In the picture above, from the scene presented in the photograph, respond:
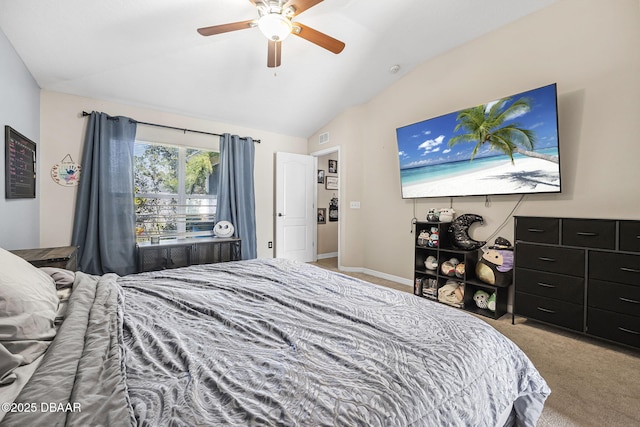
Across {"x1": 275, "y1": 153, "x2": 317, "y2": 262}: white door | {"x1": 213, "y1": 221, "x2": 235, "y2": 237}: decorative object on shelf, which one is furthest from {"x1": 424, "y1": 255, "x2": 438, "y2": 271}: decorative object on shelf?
{"x1": 213, "y1": 221, "x2": 235, "y2": 237}: decorative object on shelf

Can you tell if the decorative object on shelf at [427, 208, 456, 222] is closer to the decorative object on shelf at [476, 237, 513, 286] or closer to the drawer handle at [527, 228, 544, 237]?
the decorative object on shelf at [476, 237, 513, 286]

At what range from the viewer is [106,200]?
3369 mm

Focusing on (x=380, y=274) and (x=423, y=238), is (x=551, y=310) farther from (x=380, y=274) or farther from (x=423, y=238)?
(x=380, y=274)

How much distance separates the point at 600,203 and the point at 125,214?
4970 millimetres

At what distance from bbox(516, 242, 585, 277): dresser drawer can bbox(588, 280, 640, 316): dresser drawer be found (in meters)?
0.13

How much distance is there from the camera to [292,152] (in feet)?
17.0

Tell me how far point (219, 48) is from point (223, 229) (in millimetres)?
2348

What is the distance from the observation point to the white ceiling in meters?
2.36

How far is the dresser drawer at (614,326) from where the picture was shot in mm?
1991

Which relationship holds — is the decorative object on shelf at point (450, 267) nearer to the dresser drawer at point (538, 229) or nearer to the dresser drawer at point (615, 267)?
the dresser drawer at point (538, 229)

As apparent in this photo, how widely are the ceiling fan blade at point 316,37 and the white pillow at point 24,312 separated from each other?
2204mm

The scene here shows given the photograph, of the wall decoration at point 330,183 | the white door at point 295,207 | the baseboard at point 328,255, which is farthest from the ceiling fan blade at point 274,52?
the baseboard at point 328,255

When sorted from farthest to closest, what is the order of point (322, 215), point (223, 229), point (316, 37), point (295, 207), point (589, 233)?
point (322, 215) → point (295, 207) → point (223, 229) → point (316, 37) → point (589, 233)

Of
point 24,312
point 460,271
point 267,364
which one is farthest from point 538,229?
point 24,312
